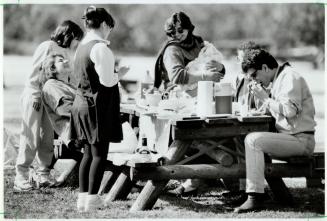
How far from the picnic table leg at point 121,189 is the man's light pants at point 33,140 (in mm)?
978

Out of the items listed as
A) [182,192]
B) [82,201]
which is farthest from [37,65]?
[182,192]

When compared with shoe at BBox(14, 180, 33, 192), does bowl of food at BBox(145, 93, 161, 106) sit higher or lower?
higher

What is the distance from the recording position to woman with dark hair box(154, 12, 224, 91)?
5770 mm

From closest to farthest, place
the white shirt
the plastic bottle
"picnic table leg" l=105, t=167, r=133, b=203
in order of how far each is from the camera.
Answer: the white shirt
"picnic table leg" l=105, t=167, r=133, b=203
the plastic bottle

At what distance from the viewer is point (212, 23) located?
24719 mm

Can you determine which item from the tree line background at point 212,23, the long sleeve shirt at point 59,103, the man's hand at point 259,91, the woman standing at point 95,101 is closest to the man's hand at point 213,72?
the man's hand at point 259,91

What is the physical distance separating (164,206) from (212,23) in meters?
20.0

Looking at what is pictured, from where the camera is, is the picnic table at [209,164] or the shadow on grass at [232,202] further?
the shadow on grass at [232,202]

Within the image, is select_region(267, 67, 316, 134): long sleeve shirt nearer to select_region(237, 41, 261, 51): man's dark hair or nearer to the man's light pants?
select_region(237, 41, 261, 51): man's dark hair

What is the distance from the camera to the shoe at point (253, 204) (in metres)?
4.84

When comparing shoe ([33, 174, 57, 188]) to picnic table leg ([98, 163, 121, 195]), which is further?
shoe ([33, 174, 57, 188])

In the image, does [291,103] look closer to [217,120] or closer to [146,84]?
[217,120]

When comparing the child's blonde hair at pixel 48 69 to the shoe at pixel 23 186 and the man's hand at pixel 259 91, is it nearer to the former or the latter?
the shoe at pixel 23 186

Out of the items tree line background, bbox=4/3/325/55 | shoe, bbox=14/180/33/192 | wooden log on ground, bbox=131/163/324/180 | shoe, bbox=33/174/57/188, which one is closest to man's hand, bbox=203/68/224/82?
wooden log on ground, bbox=131/163/324/180
